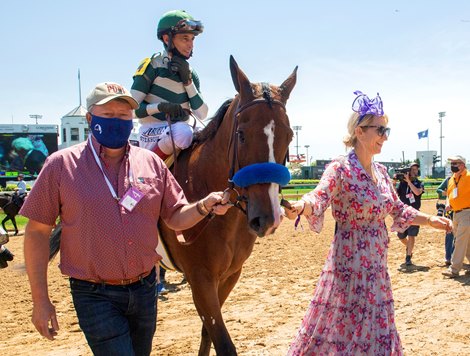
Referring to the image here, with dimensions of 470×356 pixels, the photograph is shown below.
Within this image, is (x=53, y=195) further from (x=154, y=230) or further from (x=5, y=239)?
(x=5, y=239)

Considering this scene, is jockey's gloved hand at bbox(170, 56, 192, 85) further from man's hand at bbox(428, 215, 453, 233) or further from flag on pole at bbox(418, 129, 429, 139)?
flag on pole at bbox(418, 129, 429, 139)

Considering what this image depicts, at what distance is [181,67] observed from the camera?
4.60m

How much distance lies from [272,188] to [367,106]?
4.11 feet

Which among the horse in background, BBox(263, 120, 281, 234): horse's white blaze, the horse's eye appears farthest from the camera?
the horse in background

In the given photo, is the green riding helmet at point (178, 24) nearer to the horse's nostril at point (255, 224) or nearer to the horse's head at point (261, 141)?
the horse's head at point (261, 141)

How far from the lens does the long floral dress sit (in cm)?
321

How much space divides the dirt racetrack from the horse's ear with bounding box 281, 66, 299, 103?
117 inches

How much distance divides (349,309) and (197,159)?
5.80 ft

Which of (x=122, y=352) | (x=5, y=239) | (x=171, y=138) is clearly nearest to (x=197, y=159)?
(x=171, y=138)

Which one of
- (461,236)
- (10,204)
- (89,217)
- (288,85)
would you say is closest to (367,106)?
(288,85)

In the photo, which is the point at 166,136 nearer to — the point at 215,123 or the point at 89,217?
the point at 215,123

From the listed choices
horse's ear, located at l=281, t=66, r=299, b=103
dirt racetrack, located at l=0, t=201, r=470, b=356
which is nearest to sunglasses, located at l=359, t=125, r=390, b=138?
horse's ear, located at l=281, t=66, r=299, b=103

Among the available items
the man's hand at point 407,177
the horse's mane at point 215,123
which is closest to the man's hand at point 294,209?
the horse's mane at point 215,123

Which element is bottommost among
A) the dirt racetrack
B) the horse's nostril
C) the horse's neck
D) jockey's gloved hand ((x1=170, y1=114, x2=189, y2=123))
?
the dirt racetrack
